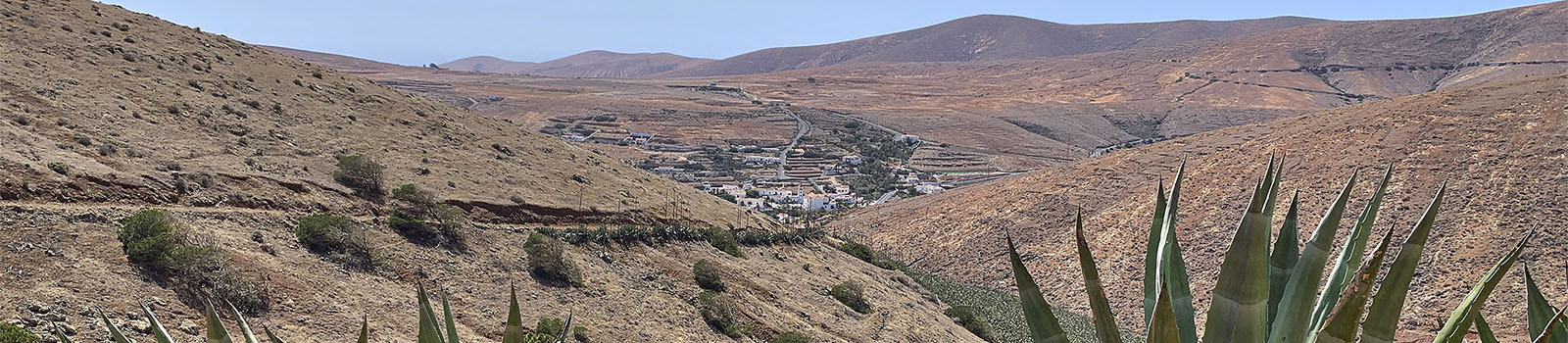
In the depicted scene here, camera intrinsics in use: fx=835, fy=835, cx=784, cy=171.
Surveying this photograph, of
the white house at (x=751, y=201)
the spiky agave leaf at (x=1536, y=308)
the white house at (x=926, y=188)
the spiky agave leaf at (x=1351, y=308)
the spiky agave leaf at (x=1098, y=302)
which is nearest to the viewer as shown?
the spiky agave leaf at (x=1351, y=308)

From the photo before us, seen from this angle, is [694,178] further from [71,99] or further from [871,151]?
[71,99]

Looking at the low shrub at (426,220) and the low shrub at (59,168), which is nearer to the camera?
the low shrub at (59,168)

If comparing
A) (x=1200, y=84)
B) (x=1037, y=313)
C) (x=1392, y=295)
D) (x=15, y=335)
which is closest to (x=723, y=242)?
(x=15, y=335)

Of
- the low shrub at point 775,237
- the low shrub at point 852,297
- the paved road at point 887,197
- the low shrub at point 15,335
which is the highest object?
the low shrub at point 15,335

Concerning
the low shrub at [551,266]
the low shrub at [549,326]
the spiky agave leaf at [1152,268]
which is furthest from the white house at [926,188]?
the spiky agave leaf at [1152,268]

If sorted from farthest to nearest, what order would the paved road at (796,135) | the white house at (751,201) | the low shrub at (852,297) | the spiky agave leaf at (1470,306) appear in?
1. the paved road at (796,135)
2. the white house at (751,201)
3. the low shrub at (852,297)
4. the spiky agave leaf at (1470,306)

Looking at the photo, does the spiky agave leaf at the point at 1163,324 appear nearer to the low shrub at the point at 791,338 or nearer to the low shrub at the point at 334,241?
the low shrub at the point at 791,338

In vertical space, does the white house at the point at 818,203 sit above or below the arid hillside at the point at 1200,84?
below
